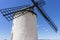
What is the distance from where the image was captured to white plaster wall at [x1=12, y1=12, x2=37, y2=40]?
917 cm

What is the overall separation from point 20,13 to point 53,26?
13.9 ft

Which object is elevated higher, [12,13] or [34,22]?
[12,13]

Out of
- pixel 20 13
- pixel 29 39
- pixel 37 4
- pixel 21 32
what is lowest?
pixel 29 39

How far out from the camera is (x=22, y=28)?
9336mm

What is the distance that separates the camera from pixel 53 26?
11773 mm

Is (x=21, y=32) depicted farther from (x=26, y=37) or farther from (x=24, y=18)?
(x=24, y=18)

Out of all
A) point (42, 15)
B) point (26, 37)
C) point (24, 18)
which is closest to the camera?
point (26, 37)

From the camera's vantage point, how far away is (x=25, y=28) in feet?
30.6

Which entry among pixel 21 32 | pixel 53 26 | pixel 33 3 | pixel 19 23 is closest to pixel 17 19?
pixel 19 23

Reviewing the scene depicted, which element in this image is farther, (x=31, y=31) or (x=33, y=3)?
(x=33, y=3)

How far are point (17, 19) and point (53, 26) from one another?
14.2ft

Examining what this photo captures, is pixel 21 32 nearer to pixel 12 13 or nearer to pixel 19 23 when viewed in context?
pixel 19 23

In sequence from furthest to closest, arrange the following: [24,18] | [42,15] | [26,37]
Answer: [42,15], [24,18], [26,37]

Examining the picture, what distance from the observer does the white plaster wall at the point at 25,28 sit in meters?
9.17
